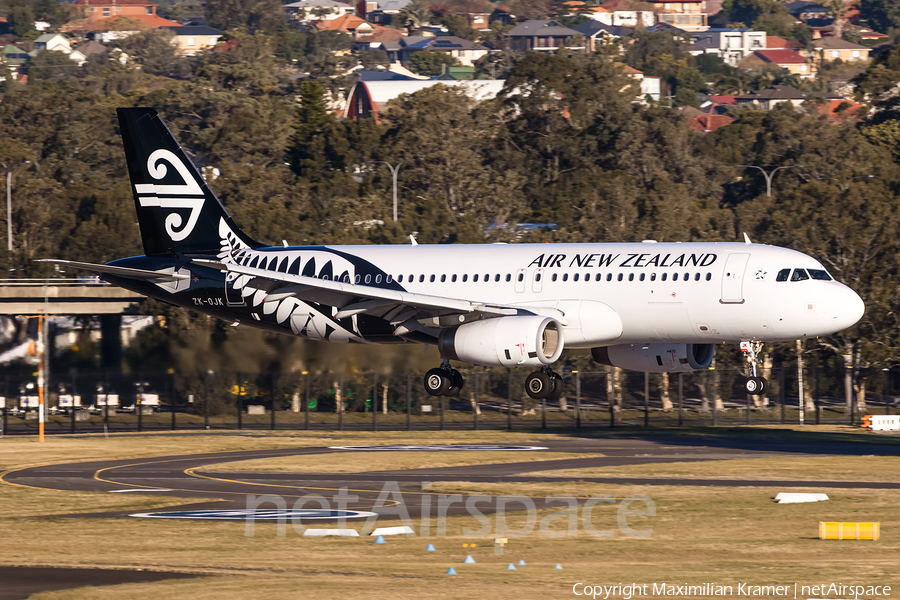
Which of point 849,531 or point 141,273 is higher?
point 141,273

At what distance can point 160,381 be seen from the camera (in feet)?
255

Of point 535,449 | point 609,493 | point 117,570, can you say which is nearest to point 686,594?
point 117,570

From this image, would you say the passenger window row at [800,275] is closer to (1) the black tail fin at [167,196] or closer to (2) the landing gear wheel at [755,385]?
(2) the landing gear wheel at [755,385]

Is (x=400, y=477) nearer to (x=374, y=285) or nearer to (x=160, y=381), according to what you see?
(x=374, y=285)

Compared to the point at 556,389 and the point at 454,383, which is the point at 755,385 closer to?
the point at 556,389

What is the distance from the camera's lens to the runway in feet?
149

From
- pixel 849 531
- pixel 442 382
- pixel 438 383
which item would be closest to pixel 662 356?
pixel 442 382

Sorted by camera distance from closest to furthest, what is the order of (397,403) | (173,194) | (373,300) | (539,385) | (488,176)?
(539,385), (373,300), (173,194), (397,403), (488,176)

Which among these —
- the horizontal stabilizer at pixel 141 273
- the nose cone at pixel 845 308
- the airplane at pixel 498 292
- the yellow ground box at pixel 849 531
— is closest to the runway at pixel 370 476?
the airplane at pixel 498 292

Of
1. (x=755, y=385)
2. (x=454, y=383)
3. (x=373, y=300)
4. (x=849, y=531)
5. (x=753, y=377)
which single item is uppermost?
(x=373, y=300)

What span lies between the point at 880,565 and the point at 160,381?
52.7 m

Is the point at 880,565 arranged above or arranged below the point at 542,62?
below

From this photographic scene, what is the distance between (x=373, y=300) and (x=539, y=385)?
21.6 ft

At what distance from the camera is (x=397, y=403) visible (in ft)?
265
